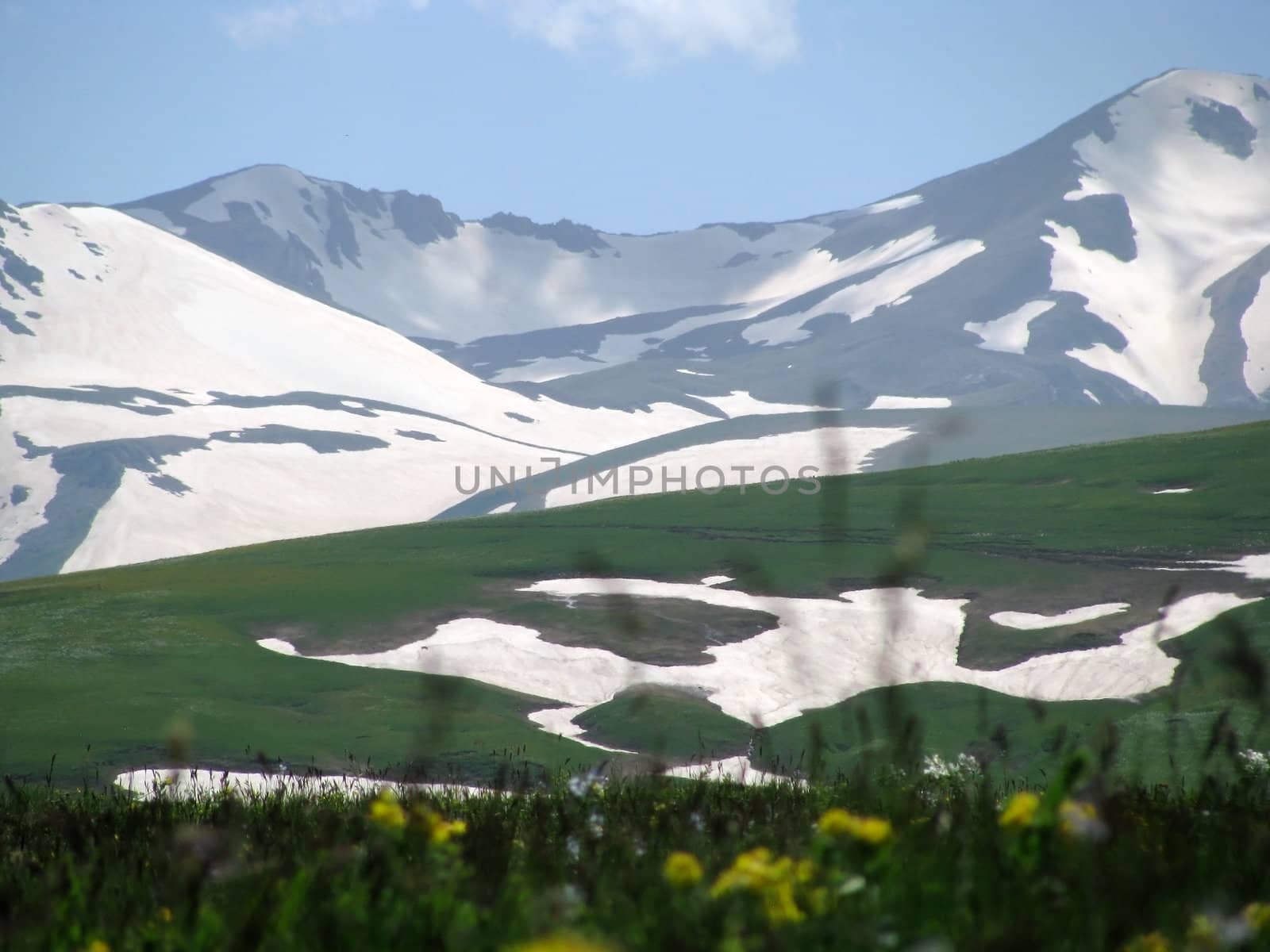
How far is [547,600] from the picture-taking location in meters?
44.0

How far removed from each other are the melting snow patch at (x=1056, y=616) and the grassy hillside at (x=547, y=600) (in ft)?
1.93

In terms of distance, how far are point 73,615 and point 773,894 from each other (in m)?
44.6

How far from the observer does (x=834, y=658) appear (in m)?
35.8

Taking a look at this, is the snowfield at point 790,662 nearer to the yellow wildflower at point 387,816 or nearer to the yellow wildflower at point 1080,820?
the yellow wildflower at point 1080,820

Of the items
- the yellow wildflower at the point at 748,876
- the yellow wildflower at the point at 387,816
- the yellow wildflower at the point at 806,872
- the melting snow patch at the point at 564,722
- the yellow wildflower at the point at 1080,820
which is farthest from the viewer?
the melting snow patch at the point at 564,722

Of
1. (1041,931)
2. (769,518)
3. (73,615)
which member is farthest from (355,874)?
(769,518)

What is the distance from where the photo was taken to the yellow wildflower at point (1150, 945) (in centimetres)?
287

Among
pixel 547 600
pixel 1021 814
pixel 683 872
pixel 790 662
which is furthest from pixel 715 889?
pixel 547 600

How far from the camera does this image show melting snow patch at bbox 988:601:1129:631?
38.5 m

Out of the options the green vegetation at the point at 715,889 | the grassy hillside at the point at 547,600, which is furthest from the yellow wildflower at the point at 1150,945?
the grassy hillside at the point at 547,600

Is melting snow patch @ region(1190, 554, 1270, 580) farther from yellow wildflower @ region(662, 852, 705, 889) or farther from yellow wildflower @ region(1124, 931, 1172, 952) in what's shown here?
yellow wildflower @ region(662, 852, 705, 889)

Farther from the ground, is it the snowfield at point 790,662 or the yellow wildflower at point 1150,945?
the snowfield at point 790,662

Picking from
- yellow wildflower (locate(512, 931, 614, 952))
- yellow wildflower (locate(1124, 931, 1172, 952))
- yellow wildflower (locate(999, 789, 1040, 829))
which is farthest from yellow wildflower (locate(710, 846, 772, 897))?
yellow wildflower (locate(512, 931, 614, 952))

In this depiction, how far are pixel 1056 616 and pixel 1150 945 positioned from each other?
3842cm
